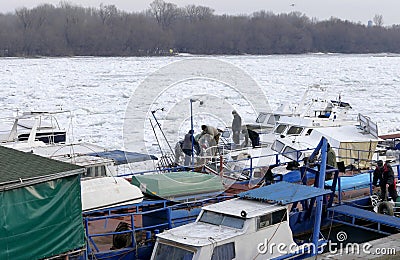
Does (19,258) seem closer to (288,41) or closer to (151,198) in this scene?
(151,198)

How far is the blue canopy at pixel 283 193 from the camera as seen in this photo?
36.0 ft

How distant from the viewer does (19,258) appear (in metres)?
8.75

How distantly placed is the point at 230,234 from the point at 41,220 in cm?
293

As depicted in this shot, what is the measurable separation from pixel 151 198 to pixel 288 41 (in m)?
95.5

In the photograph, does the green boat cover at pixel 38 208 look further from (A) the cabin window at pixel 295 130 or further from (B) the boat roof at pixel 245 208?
(A) the cabin window at pixel 295 130

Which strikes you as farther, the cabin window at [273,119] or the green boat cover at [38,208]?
the cabin window at [273,119]

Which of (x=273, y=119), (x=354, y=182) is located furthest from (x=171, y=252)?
(x=273, y=119)

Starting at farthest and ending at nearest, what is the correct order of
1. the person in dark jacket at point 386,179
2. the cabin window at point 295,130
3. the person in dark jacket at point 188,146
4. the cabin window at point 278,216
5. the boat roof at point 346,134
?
the cabin window at point 295,130
the boat roof at point 346,134
the person in dark jacket at point 188,146
the person in dark jacket at point 386,179
the cabin window at point 278,216

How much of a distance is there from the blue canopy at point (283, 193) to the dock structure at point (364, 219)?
1984mm

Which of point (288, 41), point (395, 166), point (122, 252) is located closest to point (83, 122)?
point (395, 166)

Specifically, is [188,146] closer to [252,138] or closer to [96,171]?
[96,171]

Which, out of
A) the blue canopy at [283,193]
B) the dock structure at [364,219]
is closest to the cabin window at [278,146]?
the dock structure at [364,219]

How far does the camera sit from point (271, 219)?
10.6 m

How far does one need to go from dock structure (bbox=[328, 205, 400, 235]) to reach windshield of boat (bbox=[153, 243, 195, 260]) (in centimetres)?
500
